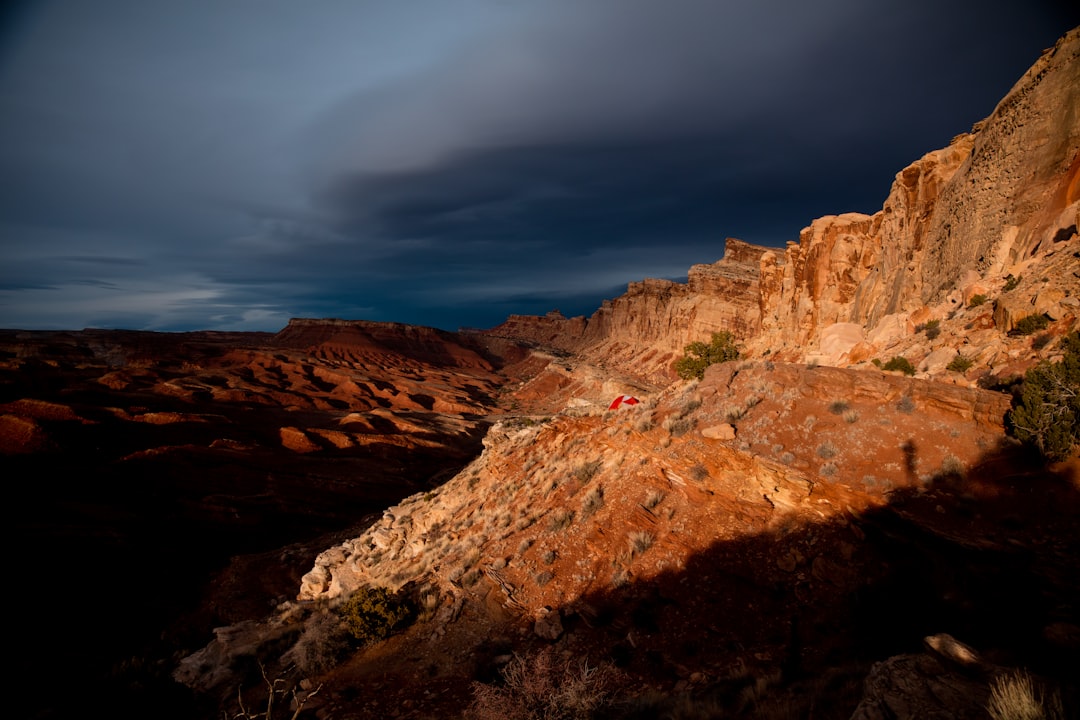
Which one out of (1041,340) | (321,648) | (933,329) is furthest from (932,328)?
(321,648)

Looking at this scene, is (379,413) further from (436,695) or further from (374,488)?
(436,695)

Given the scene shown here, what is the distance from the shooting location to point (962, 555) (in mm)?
7570

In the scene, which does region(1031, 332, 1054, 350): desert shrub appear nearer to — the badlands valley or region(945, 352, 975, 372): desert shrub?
the badlands valley

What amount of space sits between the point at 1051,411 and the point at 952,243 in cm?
2149

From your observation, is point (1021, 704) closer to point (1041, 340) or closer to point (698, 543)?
point (698, 543)

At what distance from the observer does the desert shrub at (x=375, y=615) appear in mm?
10492

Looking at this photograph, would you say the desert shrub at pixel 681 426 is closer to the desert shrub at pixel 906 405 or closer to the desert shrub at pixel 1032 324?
the desert shrub at pixel 906 405

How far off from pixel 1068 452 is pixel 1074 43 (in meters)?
21.0

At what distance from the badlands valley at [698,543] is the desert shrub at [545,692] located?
53 millimetres

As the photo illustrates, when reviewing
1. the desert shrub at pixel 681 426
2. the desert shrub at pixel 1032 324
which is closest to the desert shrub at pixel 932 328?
the desert shrub at pixel 1032 324

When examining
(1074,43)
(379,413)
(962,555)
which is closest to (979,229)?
(1074,43)

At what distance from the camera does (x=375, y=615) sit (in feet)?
35.3

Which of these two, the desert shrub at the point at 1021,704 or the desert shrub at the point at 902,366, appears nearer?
the desert shrub at the point at 1021,704

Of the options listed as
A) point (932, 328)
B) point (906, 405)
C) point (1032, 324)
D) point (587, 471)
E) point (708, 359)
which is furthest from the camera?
point (708, 359)
